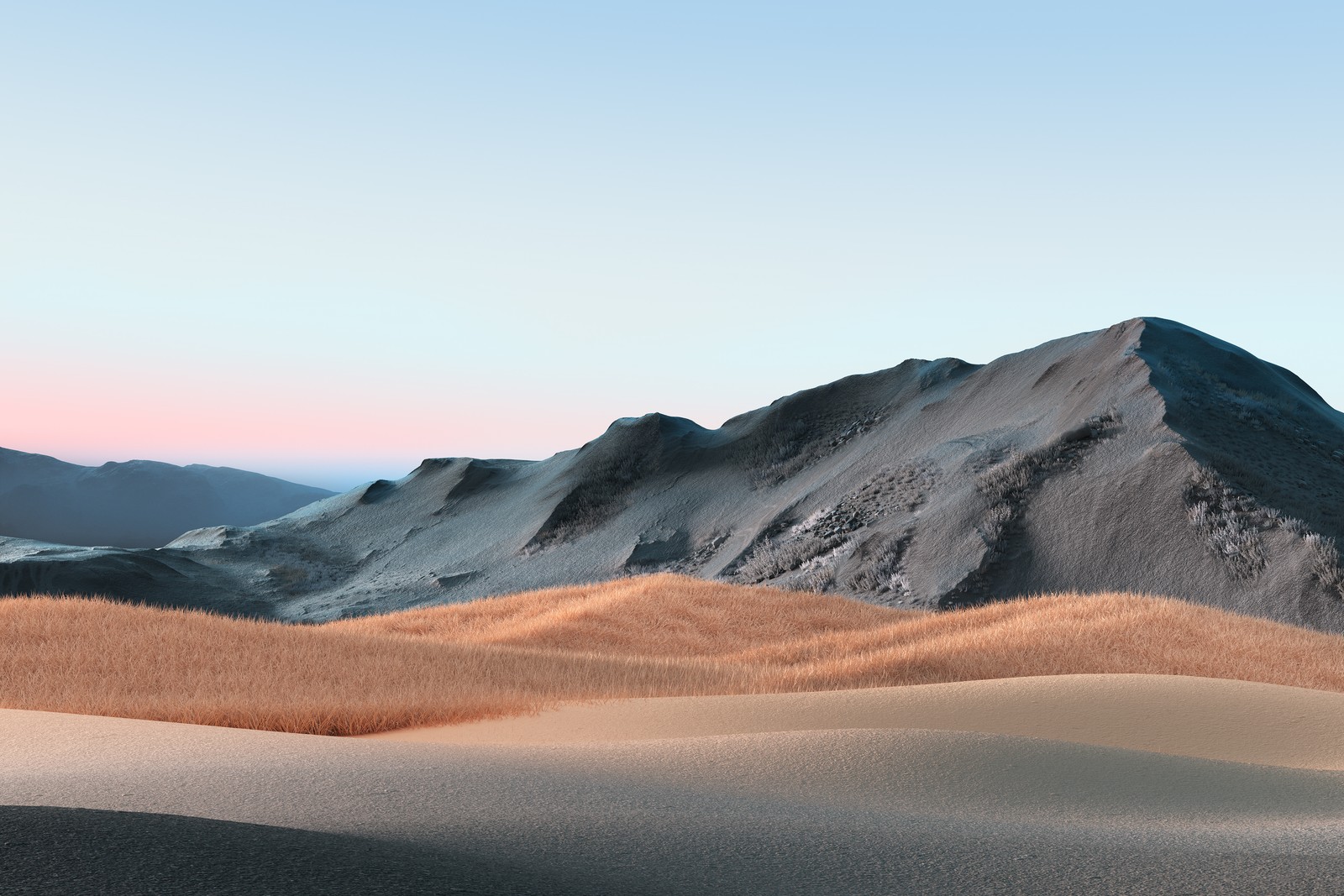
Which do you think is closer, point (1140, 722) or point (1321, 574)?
point (1140, 722)

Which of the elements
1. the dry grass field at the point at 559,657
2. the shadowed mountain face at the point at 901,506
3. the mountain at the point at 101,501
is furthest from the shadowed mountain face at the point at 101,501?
the dry grass field at the point at 559,657

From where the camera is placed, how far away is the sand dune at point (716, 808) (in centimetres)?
348

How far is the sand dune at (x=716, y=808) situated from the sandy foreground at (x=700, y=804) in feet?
0.06

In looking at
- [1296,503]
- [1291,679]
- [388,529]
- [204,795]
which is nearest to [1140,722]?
[1291,679]

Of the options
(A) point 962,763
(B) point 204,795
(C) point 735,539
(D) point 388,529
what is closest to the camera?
(B) point 204,795

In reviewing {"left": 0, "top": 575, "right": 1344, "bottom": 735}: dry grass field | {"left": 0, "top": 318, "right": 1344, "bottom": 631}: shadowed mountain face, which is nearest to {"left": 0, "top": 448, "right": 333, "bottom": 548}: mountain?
{"left": 0, "top": 318, "right": 1344, "bottom": 631}: shadowed mountain face

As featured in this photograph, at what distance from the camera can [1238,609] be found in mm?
18984

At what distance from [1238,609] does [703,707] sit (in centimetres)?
1463

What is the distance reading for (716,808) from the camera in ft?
15.7

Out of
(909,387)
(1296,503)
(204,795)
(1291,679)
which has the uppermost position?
(909,387)

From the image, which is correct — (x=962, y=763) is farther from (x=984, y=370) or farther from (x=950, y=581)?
(x=984, y=370)

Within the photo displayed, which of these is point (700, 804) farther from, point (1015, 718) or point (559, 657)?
point (559, 657)

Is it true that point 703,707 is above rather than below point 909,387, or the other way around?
below

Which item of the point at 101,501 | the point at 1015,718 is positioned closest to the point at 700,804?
the point at 1015,718
